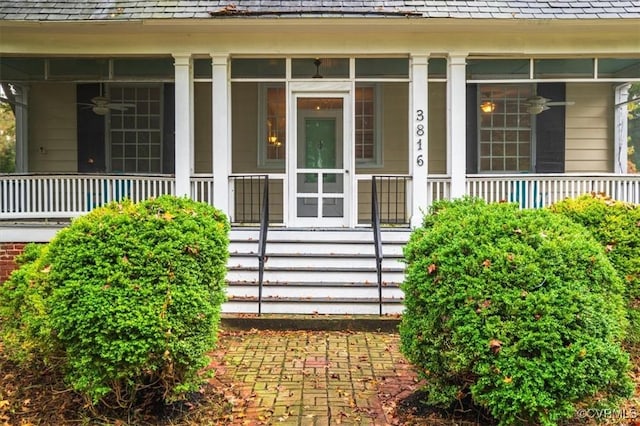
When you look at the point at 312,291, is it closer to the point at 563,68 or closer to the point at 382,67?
the point at 382,67

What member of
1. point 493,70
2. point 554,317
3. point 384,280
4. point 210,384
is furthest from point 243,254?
point 493,70

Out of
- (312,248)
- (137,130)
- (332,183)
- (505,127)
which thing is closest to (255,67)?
(332,183)

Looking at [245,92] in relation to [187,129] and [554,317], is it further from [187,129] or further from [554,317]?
[554,317]

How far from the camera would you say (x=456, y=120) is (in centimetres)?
805

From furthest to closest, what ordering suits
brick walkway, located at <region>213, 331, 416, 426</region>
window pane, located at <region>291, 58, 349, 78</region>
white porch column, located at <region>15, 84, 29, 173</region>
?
white porch column, located at <region>15, 84, 29, 173</region>
window pane, located at <region>291, 58, 349, 78</region>
brick walkway, located at <region>213, 331, 416, 426</region>

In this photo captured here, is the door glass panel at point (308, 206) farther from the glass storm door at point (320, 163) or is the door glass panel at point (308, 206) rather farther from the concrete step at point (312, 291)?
the concrete step at point (312, 291)

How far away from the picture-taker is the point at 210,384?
169 inches

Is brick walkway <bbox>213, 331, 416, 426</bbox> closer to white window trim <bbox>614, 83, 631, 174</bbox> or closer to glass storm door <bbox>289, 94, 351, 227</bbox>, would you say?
glass storm door <bbox>289, 94, 351, 227</bbox>

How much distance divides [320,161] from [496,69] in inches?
146

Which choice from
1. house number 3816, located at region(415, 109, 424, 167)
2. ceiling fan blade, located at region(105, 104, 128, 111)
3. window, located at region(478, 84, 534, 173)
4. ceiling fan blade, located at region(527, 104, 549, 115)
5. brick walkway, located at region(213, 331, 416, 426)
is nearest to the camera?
brick walkway, located at region(213, 331, 416, 426)

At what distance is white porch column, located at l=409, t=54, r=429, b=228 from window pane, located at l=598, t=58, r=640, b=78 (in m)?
3.67

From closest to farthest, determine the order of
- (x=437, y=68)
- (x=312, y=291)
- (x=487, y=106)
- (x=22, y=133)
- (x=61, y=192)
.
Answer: (x=312, y=291), (x=61, y=192), (x=437, y=68), (x=22, y=133), (x=487, y=106)

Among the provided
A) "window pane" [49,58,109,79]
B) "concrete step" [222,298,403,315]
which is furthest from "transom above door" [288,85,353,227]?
"window pane" [49,58,109,79]

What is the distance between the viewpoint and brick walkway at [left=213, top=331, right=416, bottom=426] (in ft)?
12.4
